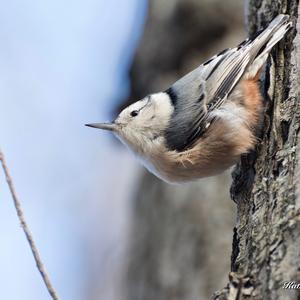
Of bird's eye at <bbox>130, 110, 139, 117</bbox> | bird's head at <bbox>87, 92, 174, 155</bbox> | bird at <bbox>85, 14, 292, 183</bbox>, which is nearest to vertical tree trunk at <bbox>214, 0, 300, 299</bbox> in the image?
bird at <bbox>85, 14, 292, 183</bbox>

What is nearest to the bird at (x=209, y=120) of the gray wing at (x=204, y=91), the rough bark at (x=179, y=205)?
the gray wing at (x=204, y=91)

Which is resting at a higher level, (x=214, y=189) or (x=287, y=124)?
(x=287, y=124)

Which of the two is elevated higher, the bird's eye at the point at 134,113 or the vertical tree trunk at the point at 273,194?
the bird's eye at the point at 134,113

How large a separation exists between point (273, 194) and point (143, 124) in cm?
112

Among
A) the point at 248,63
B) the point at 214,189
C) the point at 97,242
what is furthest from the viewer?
the point at 97,242

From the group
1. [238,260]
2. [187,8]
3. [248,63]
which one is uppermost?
[187,8]

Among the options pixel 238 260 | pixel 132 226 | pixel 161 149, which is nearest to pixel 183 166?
pixel 161 149

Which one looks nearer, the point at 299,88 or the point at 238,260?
the point at 238,260

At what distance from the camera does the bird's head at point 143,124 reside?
258 centimetres

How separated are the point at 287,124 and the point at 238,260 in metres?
0.46

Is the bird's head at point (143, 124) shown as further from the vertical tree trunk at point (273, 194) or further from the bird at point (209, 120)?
the vertical tree trunk at point (273, 194)

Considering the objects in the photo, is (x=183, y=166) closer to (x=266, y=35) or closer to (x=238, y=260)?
(x=266, y=35)

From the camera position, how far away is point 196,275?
2.84 metres

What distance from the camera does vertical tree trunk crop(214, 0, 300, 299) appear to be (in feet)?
4.51
